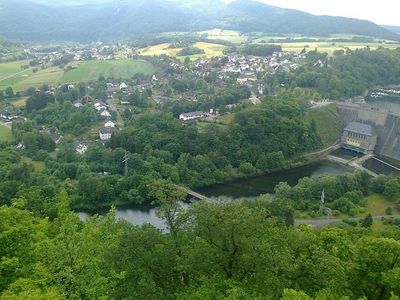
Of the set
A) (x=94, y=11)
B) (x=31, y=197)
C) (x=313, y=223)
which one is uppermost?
(x=31, y=197)

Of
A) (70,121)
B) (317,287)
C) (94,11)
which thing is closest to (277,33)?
(94,11)

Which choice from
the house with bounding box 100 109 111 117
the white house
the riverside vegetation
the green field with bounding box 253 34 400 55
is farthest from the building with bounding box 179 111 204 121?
the green field with bounding box 253 34 400 55

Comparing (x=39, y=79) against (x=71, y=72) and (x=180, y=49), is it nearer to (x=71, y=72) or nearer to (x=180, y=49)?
(x=71, y=72)

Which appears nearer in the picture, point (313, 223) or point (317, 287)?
point (317, 287)

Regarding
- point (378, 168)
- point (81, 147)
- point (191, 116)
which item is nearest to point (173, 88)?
point (191, 116)

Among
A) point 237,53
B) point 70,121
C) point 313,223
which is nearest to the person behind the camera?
point 313,223

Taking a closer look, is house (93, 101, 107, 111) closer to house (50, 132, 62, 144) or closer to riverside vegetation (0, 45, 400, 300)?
riverside vegetation (0, 45, 400, 300)

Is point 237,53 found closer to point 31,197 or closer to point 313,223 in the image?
point 313,223
